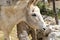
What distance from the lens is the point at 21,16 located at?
418cm

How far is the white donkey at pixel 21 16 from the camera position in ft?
13.3

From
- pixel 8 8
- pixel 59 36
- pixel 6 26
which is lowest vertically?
pixel 59 36

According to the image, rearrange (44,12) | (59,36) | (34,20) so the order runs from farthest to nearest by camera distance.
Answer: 1. (44,12)
2. (59,36)
3. (34,20)

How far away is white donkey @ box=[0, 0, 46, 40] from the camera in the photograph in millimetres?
4055

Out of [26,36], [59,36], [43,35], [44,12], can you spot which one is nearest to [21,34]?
[26,36]

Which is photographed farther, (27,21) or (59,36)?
(59,36)

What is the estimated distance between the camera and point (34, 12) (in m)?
4.14

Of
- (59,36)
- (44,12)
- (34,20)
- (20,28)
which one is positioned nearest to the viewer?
(34,20)

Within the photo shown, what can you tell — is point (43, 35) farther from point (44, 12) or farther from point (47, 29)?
point (44, 12)

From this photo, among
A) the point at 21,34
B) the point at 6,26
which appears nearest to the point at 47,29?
the point at 21,34

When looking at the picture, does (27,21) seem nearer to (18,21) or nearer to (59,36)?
(18,21)

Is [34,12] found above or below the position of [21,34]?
above

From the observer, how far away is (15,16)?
4246mm

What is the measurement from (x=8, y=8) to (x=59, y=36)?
124 centimetres
